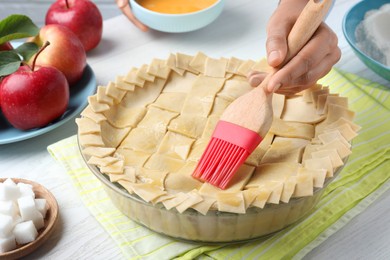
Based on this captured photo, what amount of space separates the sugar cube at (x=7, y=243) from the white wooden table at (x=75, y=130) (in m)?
0.04

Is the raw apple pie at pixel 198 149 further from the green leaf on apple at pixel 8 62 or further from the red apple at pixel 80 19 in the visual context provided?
the red apple at pixel 80 19

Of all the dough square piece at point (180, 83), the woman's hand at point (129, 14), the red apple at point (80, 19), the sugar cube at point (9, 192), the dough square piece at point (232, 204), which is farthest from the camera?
the woman's hand at point (129, 14)

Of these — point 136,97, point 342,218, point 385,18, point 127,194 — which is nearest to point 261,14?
point 385,18

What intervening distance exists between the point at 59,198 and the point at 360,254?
20.3 inches

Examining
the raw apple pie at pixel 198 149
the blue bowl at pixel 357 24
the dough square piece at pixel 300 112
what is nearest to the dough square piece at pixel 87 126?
the raw apple pie at pixel 198 149

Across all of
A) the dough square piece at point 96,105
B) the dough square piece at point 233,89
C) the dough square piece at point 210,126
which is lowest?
the dough square piece at point 96,105

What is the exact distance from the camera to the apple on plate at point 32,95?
1014mm

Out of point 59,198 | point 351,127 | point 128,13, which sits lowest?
point 59,198

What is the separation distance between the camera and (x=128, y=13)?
4.60 ft

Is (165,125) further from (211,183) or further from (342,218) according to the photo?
(342,218)

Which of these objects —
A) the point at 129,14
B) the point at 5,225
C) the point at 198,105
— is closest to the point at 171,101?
the point at 198,105

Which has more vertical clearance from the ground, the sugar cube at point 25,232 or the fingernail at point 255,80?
the fingernail at point 255,80

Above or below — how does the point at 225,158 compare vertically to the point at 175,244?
above

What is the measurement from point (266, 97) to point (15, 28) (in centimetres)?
57
